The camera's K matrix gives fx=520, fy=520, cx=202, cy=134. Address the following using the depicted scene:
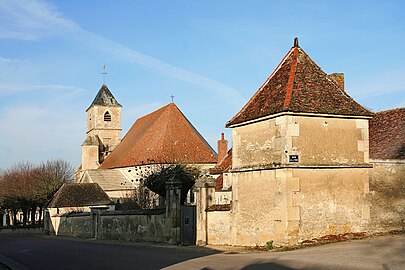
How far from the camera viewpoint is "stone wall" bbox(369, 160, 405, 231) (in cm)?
1753

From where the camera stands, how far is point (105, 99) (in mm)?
64750

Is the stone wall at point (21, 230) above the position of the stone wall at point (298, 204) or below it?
below

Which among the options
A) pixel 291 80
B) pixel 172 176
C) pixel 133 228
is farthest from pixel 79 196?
pixel 291 80

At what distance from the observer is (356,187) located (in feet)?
56.1

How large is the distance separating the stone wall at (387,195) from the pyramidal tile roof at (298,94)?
2.10 m

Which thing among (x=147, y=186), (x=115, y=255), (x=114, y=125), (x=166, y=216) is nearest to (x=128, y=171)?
(x=147, y=186)

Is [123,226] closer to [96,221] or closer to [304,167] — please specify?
[96,221]

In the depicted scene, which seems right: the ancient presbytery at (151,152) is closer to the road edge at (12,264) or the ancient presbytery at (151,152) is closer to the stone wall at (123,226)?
the stone wall at (123,226)

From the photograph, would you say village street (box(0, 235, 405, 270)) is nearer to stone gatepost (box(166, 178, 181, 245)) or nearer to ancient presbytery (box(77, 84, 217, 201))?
stone gatepost (box(166, 178, 181, 245))

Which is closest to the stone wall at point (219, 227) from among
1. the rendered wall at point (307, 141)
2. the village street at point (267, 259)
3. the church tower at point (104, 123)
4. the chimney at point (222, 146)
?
the village street at point (267, 259)

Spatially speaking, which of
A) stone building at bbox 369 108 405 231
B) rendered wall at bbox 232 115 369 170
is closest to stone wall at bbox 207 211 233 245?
rendered wall at bbox 232 115 369 170

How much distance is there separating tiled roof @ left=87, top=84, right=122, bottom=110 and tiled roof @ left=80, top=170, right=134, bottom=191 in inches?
651

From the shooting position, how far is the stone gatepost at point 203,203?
776 inches

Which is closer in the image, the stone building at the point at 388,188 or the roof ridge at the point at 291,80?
the roof ridge at the point at 291,80
